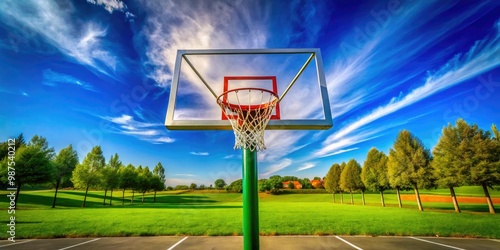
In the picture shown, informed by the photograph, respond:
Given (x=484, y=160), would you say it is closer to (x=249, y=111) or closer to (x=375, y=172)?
(x=375, y=172)

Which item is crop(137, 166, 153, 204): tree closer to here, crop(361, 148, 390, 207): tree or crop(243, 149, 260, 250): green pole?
crop(361, 148, 390, 207): tree

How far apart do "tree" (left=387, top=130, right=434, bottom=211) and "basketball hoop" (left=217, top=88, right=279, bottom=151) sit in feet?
75.9

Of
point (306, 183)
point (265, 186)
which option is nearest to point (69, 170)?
point (265, 186)

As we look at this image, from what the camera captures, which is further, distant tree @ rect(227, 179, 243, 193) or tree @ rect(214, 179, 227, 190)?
tree @ rect(214, 179, 227, 190)

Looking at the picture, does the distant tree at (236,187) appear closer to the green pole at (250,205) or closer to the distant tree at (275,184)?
the distant tree at (275,184)

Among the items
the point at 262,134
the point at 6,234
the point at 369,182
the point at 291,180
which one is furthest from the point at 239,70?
the point at 291,180

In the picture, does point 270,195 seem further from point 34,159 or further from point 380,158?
point 34,159

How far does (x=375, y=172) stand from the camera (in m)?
28.0

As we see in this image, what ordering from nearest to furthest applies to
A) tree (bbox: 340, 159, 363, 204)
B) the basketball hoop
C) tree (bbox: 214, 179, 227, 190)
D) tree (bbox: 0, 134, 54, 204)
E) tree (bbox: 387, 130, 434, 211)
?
1. the basketball hoop
2. tree (bbox: 0, 134, 54, 204)
3. tree (bbox: 387, 130, 434, 211)
4. tree (bbox: 340, 159, 363, 204)
5. tree (bbox: 214, 179, 227, 190)

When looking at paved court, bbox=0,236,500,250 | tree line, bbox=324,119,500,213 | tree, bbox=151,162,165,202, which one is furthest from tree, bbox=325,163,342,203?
tree, bbox=151,162,165,202

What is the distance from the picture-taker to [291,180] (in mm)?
74812

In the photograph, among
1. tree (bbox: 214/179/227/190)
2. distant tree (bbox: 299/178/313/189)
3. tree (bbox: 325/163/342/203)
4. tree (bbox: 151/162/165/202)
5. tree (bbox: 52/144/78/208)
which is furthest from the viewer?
distant tree (bbox: 299/178/313/189)

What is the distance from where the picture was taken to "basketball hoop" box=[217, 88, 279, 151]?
209 inches

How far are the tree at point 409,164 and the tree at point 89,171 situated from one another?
36520mm
